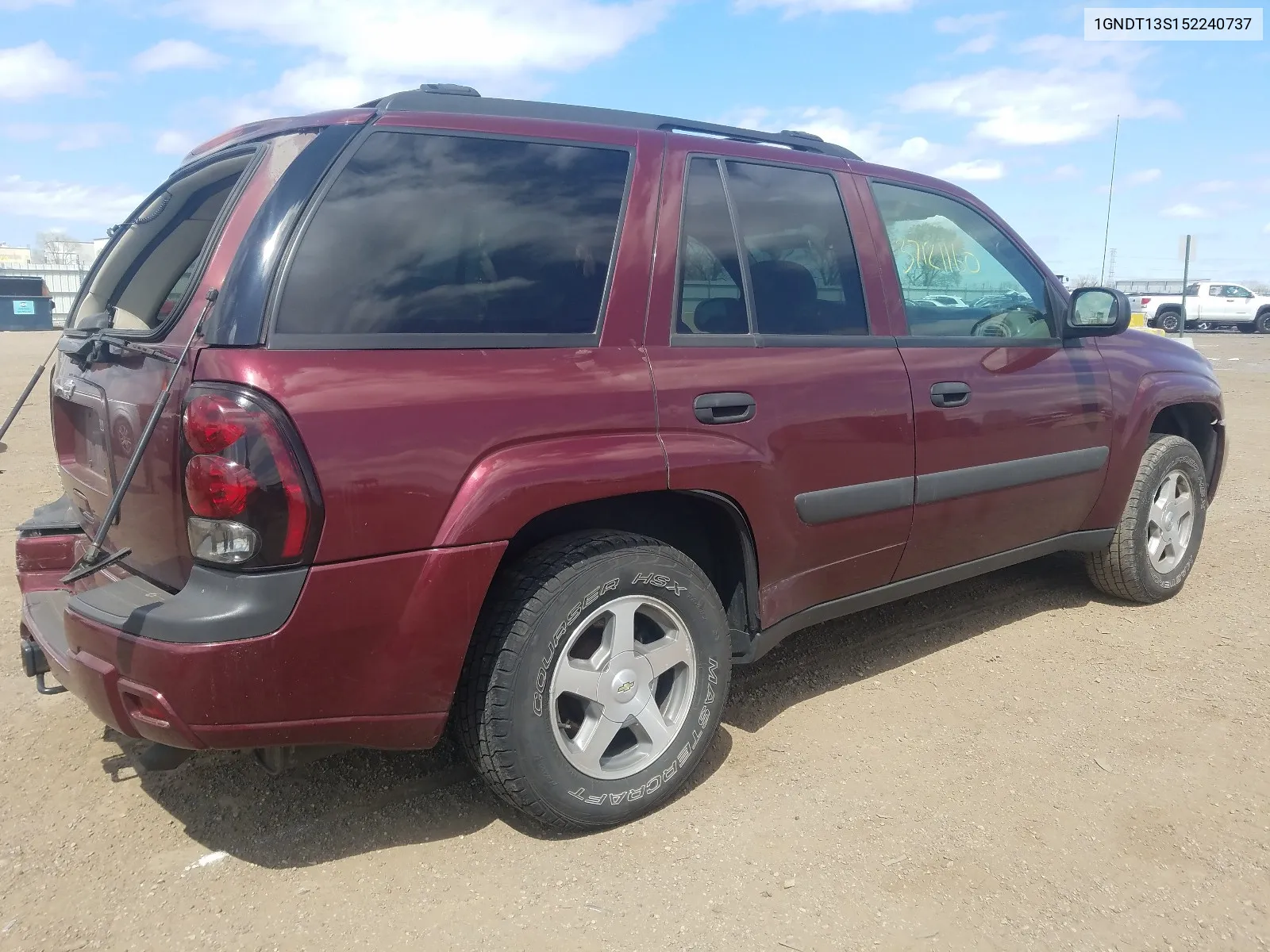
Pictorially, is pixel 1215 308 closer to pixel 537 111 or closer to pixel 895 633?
pixel 895 633

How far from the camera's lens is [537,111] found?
9.20ft

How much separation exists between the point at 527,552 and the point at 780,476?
32.6 inches

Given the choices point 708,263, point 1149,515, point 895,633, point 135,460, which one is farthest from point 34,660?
point 1149,515

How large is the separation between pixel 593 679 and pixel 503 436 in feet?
2.39

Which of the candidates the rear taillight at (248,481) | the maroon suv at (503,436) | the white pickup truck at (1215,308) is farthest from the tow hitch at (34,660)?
the white pickup truck at (1215,308)

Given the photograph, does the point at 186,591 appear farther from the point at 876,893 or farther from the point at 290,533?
the point at 876,893

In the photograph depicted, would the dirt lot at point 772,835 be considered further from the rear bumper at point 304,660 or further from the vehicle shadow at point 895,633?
the rear bumper at point 304,660

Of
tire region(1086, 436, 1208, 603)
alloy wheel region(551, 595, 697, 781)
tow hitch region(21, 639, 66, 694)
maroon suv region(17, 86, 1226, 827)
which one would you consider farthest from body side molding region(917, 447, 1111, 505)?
tow hitch region(21, 639, 66, 694)

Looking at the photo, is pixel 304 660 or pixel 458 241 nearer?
pixel 304 660

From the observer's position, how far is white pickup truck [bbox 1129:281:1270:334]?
32.0m

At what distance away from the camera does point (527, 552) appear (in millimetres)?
2652

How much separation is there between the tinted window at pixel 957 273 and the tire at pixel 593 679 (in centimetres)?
143

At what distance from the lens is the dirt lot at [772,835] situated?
235cm

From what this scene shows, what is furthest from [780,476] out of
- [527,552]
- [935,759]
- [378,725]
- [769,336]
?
[378,725]
